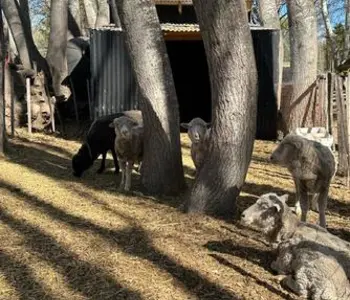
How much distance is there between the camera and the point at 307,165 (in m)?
6.48

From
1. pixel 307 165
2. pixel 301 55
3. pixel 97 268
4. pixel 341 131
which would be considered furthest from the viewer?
pixel 301 55

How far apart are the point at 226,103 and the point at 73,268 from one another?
8.64 ft

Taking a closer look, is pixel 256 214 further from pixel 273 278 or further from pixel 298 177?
pixel 298 177

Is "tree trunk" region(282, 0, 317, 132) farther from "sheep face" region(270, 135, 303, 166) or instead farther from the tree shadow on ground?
the tree shadow on ground

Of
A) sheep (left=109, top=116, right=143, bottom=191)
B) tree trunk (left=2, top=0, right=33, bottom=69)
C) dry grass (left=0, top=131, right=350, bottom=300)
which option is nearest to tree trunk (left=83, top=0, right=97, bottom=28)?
tree trunk (left=2, top=0, right=33, bottom=69)

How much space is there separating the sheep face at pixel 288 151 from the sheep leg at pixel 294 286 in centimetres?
193

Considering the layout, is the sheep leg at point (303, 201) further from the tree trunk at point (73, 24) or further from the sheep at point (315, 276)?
the tree trunk at point (73, 24)

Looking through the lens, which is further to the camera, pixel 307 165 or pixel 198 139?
pixel 198 139

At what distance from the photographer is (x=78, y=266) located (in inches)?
218

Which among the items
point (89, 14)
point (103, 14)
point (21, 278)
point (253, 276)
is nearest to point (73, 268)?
point (21, 278)

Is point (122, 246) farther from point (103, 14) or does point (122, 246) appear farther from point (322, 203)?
point (103, 14)

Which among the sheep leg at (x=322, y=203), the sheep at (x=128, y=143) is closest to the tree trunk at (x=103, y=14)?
the sheep at (x=128, y=143)

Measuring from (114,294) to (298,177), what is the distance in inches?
109

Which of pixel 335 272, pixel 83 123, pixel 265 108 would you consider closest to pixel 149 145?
pixel 335 272
